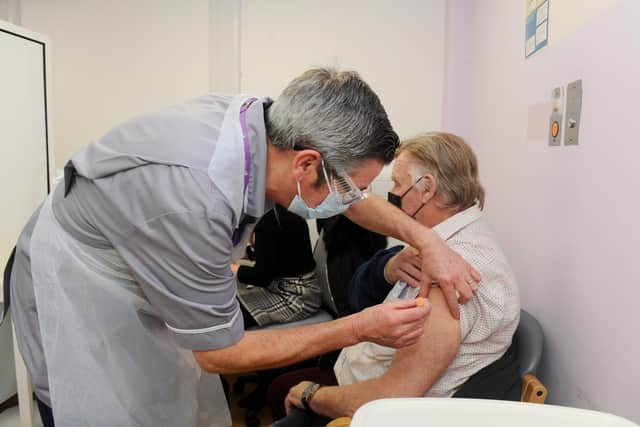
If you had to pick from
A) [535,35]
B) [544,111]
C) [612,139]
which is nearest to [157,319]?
[612,139]

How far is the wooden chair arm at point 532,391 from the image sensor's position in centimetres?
122

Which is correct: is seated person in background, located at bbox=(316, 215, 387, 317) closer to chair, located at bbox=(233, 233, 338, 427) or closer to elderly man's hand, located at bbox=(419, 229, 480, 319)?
chair, located at bbox=(233, 233, 338, 427)

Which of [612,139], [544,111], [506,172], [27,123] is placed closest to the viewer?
[612,139]

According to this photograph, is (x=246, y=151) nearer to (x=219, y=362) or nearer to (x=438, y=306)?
(x=219, y=362)

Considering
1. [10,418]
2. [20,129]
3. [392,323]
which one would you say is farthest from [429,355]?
[20,129]

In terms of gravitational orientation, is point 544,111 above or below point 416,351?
above

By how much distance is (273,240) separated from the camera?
208 centimetres

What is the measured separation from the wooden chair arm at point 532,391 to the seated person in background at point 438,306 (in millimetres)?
105

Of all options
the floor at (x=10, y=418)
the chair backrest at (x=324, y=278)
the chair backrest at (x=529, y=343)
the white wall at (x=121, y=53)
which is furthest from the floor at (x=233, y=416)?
the white wall at (x=121, y=53)

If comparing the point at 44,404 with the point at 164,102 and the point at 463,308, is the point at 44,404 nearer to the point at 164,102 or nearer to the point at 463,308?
the point at 463,308

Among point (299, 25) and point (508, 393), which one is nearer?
point (508, 393)

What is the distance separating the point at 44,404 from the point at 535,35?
1693 millimetres

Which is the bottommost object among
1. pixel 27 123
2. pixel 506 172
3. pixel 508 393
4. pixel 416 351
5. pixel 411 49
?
pixel 508 393

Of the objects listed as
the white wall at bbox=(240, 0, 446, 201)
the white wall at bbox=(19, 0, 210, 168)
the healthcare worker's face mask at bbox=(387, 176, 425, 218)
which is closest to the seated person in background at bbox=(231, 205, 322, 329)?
the healthcare worker's face mask at bbox=(387, 176, 425, 218)
